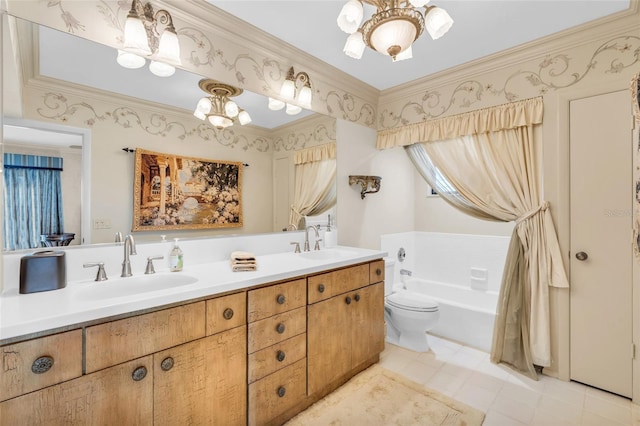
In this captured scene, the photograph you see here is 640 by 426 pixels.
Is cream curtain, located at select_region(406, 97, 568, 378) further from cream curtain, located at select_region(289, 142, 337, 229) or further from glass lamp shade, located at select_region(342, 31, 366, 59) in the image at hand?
glass lamp shade, located at select_region(342, 31, 366, 59)

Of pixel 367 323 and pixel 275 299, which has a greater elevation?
pixel 275 299

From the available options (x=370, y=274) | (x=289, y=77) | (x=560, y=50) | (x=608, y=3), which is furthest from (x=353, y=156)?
(x=608, y=3)

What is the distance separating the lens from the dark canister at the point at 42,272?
A: 1.21 m

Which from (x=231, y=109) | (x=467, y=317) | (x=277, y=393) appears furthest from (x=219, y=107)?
(x=467, y=317)

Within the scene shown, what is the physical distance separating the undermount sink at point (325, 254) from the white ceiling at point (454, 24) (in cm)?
159

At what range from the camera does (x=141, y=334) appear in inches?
44.5

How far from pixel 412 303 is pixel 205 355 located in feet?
6.05

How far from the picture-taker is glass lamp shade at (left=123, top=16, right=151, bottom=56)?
142cm

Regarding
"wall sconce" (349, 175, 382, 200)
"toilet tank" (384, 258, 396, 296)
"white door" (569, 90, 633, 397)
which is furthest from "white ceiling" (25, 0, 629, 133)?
"toilet tank" (384, 258, 396, 296)

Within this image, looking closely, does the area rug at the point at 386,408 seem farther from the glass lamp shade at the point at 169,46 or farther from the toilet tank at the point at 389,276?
the glass lamp shade at the point at 169,46

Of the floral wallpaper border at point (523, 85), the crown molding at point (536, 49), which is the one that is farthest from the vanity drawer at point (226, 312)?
the crown molding at point (536, 49)

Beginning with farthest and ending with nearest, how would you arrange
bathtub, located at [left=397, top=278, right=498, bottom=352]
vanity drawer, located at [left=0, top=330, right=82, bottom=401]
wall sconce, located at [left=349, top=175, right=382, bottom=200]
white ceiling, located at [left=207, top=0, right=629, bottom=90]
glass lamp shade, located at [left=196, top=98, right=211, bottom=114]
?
wall sconce, located at [left=349, top=175, right=382, bottom=200] < bathtub, located at [left=397, top=278, right=498, bottom=352] < glass lamp shade, located at [left=196, top=98, right=211, bottom=114] < white ceiling, located at [left=207, top=0, right=629, bottom=90] < vanity drawer, located at [left=0, top=330, right=82, bottom=401]

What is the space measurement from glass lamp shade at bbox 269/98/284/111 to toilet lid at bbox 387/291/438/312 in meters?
1.94

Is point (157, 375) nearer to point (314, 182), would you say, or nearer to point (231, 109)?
point (231, 109)
